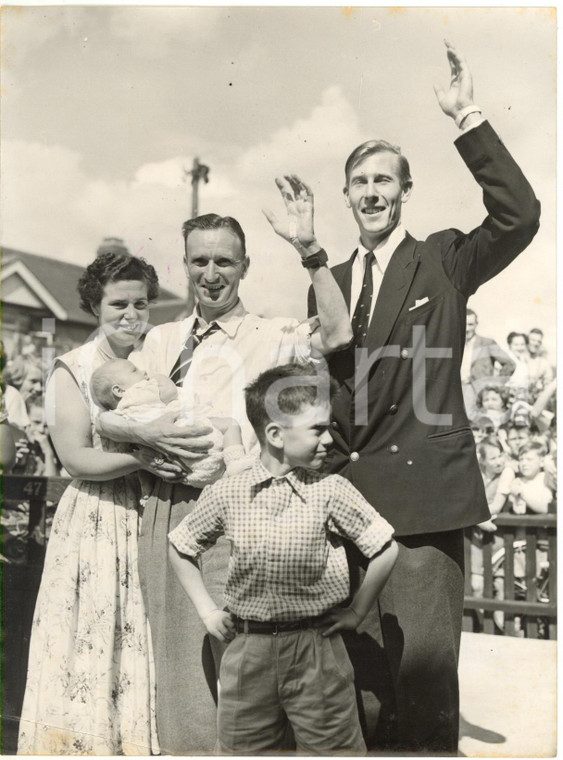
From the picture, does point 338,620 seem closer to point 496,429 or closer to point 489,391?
point 489,391

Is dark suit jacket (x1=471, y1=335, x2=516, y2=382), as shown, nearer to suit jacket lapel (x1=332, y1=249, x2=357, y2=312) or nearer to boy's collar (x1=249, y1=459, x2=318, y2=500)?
suit jacket lapel (x1=332, y1=249, x2=357, y2=312)

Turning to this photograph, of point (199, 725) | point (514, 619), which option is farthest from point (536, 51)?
point (514, 619)

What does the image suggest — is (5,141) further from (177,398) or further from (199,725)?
(199,725)

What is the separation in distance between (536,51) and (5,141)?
2289 millimetres

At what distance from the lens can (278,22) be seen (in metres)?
3.24

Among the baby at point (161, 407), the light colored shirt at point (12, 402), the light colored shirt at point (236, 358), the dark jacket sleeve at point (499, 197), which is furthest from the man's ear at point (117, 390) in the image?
the dark jacket sleeve at point (499, 197)

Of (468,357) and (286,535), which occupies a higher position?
(468,357)

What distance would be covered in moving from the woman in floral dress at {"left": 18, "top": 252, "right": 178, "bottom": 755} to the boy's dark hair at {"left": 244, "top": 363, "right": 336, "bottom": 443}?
1.99ft

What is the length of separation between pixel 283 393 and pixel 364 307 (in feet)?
2.39

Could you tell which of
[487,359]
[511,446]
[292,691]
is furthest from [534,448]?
[292,691]

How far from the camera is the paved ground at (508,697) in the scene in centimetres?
329

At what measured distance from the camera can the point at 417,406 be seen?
9.86ft

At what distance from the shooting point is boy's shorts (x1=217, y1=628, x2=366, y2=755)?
246 centimetres

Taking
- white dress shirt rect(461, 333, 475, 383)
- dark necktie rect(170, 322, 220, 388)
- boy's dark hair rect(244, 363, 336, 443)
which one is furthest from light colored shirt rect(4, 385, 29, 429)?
white dress shirt rect(461, 333, 475, 383)
